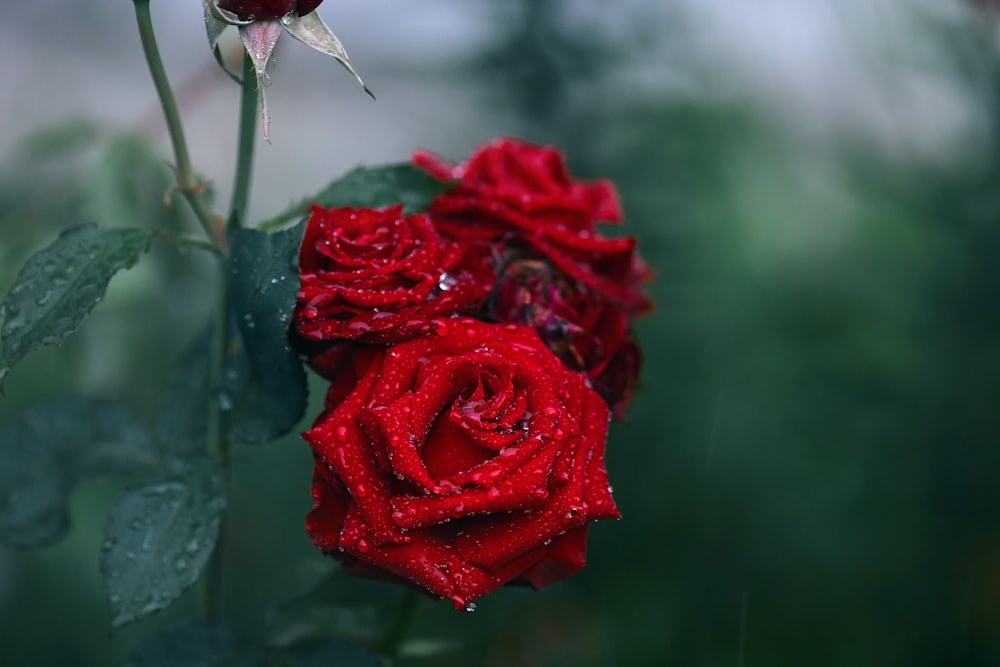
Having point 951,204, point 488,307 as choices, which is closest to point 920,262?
point 951,204

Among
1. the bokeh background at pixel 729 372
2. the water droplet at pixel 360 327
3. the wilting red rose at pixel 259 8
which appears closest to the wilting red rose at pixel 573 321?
the water droplet at pixel 360 327

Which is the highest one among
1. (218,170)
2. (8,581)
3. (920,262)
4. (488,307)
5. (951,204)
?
(488,307)

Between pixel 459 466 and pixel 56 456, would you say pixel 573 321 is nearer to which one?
pixel 459 466

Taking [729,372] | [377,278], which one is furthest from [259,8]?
[729,372]

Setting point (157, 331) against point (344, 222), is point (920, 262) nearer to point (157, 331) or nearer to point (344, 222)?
point (344, 222)

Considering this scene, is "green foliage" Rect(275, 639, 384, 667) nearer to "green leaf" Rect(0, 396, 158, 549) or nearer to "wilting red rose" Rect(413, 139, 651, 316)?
"green leaf" Rect(0, 396, 158, 549)

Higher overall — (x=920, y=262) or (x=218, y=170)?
(x=920, y=262)

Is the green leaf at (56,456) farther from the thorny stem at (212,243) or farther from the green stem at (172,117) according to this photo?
the green stem at (172,117)

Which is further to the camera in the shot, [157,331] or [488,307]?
[157,331]
